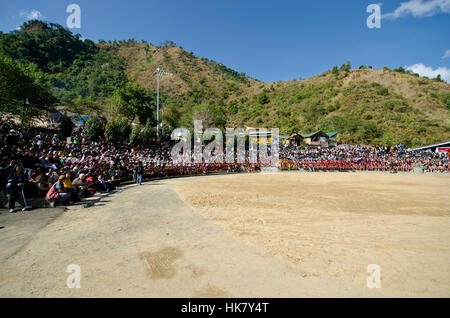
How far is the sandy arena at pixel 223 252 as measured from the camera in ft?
10.8

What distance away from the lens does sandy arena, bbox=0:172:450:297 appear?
329cm

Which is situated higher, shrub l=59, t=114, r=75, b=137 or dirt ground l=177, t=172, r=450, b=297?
shrub l=59, t=114, r=75, b=137

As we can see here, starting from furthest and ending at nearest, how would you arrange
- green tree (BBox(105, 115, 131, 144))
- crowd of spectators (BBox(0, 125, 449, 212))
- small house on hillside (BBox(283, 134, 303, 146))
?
small house on hillside (BBox(283, 134, 303, 146)), green tree (BBox(105, 115, 131, 144)), crowd of spectators (BBox(0, 125, 449, 212))

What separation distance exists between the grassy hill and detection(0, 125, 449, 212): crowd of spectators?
19723mm

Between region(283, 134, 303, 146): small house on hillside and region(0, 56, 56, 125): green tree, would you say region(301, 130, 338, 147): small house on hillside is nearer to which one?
region(283, 134, 303, 146): small house on hillside

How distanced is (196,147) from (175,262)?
31.5 metres

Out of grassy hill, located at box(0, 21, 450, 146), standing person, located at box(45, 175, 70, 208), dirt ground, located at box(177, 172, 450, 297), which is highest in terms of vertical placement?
grassy hill, located at box(0, 21, 450, 146)

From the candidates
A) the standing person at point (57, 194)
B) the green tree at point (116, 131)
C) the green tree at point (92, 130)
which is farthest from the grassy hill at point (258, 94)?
the standing person at point (57, 194)

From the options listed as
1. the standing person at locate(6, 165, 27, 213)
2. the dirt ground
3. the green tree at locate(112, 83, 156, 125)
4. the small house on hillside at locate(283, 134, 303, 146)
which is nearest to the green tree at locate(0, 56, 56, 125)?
the green tree at locate(112, 83, 156, 125)

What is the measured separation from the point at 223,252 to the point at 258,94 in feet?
339

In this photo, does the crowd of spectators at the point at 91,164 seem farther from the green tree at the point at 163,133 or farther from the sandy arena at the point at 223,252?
the green tree at the point at 163,133

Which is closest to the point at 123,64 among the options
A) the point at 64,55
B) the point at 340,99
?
the point at 64,55
